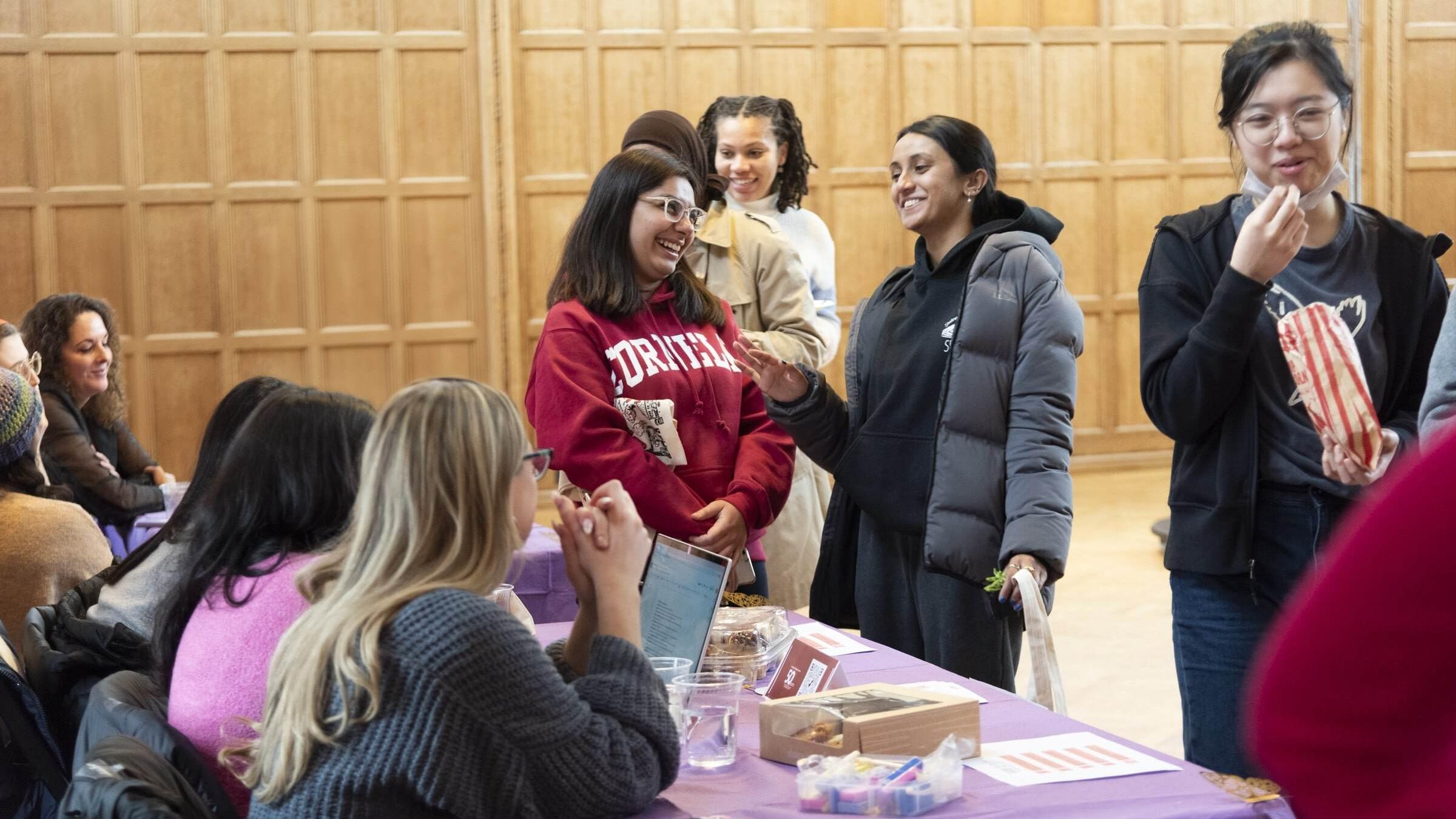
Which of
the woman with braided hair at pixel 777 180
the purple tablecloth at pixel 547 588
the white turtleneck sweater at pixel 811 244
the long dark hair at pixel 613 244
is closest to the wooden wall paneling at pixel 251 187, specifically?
the woman with braided hair at pixel 777 180

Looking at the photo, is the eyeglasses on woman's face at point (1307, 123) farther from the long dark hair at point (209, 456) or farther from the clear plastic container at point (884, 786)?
the long dark hair at point (209, 456)

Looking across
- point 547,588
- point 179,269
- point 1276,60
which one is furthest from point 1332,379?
point 179,269

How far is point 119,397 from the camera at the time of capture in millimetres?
5145

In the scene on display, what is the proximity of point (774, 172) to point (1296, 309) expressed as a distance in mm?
2227

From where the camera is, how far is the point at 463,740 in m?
1.53

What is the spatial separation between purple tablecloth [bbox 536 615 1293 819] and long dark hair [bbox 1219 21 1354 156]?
3.62 ft

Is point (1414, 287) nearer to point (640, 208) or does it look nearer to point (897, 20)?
→ point (640, 208)

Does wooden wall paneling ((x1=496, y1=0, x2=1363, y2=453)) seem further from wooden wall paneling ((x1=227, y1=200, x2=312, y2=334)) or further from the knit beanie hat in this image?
the knit beanie hat

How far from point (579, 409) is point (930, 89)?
6475 mm

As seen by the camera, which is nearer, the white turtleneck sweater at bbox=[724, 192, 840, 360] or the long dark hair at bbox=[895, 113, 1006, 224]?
the long dark hair at bbox=[895, 113, 1006, 224]

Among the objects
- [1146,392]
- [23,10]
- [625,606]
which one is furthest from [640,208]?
[23,10]

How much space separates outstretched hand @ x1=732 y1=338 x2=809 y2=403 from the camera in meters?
2.92

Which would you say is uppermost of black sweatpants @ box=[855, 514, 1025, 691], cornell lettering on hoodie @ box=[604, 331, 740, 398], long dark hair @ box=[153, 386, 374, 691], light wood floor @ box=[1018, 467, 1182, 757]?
cornell lettering on hoodie @ box=[604, 331, 740, 398]

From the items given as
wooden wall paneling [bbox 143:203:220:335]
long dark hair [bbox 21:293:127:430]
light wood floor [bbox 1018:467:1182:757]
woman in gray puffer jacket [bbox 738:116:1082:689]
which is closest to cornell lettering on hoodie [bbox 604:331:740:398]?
woman in gray puffer jacket [bbox 738:116:1082:689]
